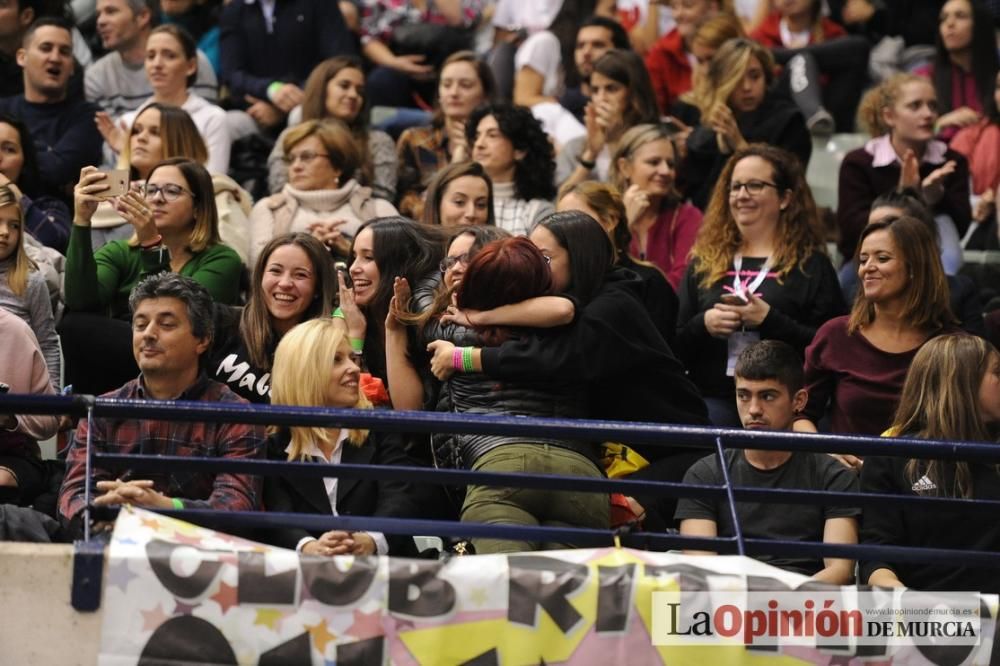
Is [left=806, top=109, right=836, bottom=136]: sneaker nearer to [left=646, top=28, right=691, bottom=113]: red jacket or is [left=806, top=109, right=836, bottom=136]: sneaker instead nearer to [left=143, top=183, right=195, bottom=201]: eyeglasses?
[left=646, top=28, right=691, bottom=113]: red jacket

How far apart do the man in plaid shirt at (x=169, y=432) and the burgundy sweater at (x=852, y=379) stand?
2.43m

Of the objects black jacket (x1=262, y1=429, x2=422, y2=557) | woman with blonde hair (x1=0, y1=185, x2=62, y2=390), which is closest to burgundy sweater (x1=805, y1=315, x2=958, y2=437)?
black jacket (x1=262, y1=429, x2=422, y2=557)

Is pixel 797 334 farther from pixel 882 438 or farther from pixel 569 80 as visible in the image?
pixel 569 80

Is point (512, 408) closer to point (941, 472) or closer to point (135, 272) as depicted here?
point (941, 472)

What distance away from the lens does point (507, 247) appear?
631 centimetres

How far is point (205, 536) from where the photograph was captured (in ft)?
16.2

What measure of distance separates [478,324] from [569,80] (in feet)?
16.6

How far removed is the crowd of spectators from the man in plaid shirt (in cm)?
1

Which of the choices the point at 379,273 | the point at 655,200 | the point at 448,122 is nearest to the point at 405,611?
the point at 379,273

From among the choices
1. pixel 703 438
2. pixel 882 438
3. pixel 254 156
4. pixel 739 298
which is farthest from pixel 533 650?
pixel 254 156

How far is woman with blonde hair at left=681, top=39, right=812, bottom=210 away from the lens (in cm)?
947

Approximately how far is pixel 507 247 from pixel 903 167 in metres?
3.35

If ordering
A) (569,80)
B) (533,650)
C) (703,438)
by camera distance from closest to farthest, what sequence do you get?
(533,650)
(703,438)
(569,80)

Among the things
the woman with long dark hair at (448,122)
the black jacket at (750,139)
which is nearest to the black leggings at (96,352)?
the woman with long dark hair at (448,122)
